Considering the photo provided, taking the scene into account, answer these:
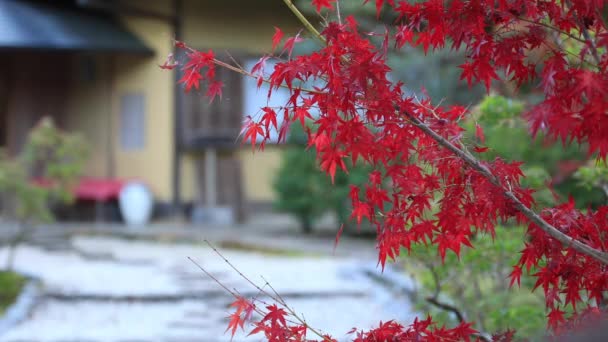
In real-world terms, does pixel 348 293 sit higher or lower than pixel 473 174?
lower

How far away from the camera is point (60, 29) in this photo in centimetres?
1067

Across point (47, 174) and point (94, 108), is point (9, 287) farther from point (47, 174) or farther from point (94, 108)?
point (94, 108)

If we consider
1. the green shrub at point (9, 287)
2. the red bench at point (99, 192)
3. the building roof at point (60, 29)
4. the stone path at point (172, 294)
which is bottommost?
the stone path at point (172, 294)

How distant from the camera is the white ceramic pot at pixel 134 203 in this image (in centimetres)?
1092

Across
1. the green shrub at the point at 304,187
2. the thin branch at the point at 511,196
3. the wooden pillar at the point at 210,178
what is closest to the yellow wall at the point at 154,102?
the wooden pillar at the point at 210,178

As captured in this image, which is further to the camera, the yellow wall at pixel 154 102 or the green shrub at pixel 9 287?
the yellow wall at pixel 154 102

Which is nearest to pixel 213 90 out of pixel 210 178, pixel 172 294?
pixel 172 294

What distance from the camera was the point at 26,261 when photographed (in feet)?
26.5

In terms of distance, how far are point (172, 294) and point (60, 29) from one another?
5.74 m

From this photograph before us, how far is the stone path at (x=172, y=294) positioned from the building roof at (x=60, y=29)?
2902 millimetres

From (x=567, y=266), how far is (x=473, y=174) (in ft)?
1.34

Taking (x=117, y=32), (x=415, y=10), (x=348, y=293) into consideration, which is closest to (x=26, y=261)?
(x=348, y=293)

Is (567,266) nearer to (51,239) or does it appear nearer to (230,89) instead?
(51,239)

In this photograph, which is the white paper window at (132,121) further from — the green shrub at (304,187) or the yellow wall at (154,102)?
the green shrub at (304,187)
